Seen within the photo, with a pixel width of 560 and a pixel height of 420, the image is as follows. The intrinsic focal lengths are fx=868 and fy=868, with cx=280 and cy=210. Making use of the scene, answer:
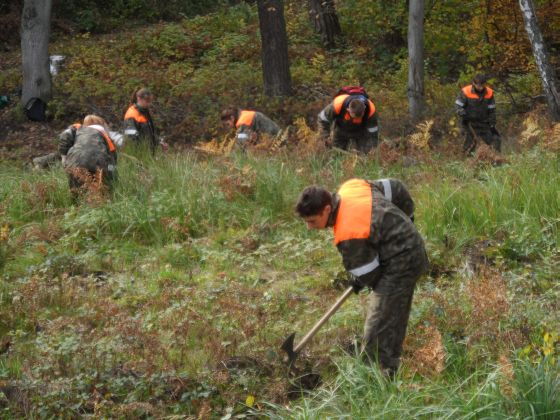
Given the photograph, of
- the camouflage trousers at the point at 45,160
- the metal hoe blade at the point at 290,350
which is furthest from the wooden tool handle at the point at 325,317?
the camouflage trousers at the point at 45,160

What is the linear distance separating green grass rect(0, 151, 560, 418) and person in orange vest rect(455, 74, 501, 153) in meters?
2.88

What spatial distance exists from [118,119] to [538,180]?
10494 millimetres

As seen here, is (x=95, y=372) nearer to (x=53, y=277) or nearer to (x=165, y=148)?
(x=53, y=277)

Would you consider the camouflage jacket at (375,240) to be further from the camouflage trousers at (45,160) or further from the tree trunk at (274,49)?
the tree trunk at (274,49)

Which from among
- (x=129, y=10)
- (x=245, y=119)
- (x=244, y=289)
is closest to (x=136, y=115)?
(x=245, y=119)

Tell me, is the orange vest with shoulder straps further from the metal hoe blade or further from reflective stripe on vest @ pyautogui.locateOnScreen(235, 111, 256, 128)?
the metal hoe blade

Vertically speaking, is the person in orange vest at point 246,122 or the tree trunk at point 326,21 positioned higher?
the tree trunk at point 326,21

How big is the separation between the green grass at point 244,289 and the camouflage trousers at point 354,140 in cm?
66

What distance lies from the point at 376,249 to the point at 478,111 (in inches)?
329

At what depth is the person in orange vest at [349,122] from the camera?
12.0m

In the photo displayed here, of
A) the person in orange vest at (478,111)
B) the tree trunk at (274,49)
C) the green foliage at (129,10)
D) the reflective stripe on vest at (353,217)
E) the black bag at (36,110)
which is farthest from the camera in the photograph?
the green foliage at (129,10)

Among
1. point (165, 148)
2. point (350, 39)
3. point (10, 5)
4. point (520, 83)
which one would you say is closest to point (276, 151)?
point (165, 148)

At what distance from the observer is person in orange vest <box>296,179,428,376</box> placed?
603 centimetres

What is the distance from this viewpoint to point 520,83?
18.9 m
